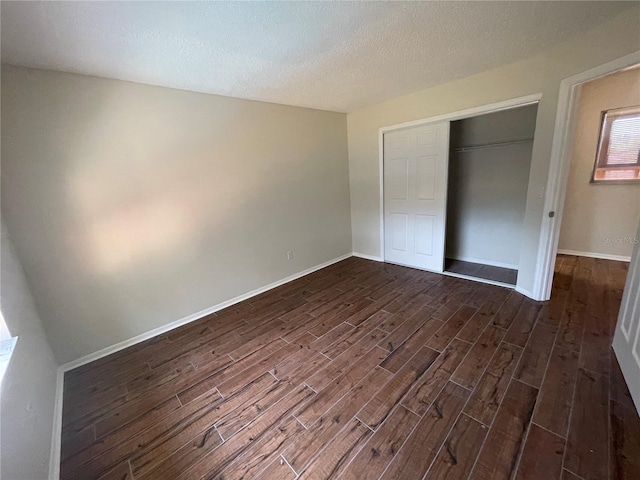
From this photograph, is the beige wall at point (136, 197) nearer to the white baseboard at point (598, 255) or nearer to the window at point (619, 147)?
the window at point (619, 147)

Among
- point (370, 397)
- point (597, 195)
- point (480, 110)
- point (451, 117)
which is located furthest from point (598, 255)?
point (370, 397)

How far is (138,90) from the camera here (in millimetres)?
2236

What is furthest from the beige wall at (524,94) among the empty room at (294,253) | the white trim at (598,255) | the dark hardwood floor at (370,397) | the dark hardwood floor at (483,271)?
the white trim at (598,255)

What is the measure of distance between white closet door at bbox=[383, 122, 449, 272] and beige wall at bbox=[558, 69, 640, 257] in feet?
6.75

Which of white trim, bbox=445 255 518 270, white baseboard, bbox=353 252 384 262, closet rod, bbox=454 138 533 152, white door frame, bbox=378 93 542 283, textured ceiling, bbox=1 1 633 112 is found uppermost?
textured ceiling, bbox=1 1 633 112

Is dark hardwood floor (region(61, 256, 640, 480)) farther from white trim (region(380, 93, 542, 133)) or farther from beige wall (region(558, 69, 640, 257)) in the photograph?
white trim (region(380, 93, 542, 133))

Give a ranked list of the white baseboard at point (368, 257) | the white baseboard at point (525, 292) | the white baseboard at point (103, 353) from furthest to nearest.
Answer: the white baseboard at point (368, 257), the white baseboard at point (525, 292), the white baseboard at point (103, 353)

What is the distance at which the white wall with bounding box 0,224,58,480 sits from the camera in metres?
1.02

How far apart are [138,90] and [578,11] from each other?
3.38m

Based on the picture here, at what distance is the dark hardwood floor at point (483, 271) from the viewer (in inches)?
133

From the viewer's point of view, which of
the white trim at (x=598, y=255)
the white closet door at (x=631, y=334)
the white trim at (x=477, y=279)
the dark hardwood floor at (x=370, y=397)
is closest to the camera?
the dark hardwood floor at (x=370, y=397)

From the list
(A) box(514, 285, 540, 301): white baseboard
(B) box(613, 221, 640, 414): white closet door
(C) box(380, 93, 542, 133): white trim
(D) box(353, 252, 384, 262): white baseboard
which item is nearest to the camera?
(B) box(613, 221, 640, 414): white closet door

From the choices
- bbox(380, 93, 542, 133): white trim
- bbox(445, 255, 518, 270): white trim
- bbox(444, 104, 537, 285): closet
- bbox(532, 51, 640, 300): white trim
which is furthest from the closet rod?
bbox(445, 255, 518, 270): white trim

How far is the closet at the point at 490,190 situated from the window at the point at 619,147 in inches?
47.5
